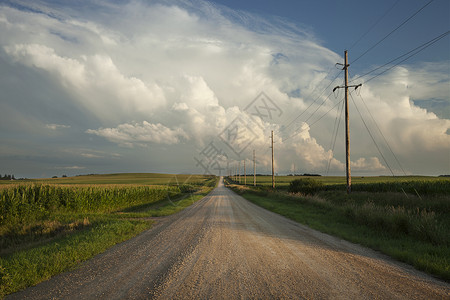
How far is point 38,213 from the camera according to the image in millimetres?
15664

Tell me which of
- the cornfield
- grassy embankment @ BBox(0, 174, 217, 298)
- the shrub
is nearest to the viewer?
grassy embankment @ BBox(0, 174, 217, 298)

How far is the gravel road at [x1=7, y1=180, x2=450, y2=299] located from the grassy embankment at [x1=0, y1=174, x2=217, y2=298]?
56 cm

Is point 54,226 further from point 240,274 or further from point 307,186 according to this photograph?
point 307,186

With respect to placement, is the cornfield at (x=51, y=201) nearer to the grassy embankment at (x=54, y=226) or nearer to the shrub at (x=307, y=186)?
the grassy embankment at (x=54, y=226)

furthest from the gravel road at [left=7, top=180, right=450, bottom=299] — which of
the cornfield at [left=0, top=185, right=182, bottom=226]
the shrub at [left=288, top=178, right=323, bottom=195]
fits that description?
the shrub at [left=288, top=178, right=323, bottom=195]

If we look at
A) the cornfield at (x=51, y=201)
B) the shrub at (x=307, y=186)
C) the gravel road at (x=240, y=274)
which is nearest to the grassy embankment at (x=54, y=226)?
the cornfield at (x=51, y=201)

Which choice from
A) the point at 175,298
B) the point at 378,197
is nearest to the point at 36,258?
the point at 175,298

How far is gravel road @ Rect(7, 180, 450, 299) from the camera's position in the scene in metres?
4.02

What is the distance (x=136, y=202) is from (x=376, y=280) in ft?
88.9

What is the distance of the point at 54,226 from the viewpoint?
12.1 metres

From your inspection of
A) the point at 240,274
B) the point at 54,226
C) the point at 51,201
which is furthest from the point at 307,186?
the point at 240,274

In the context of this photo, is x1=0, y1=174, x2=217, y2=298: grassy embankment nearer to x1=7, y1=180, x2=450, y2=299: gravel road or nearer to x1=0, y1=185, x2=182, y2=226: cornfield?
x1=0, y1=185, x2=182, y2=226: cornfield

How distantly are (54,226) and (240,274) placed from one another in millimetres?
11647

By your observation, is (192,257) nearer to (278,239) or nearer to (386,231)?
(278,239)
